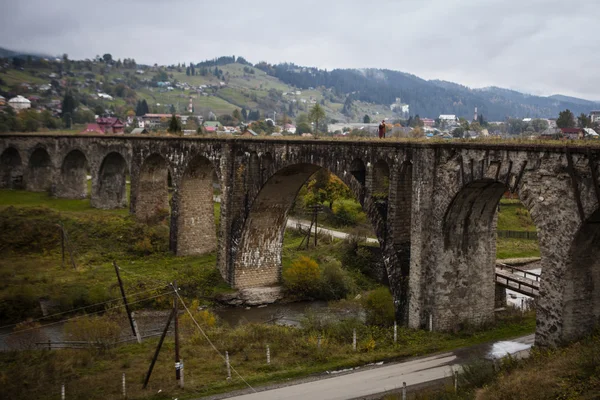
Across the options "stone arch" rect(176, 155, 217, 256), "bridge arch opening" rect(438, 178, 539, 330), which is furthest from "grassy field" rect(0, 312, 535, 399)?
"stone arch" rect(176, 155, 217, 256)

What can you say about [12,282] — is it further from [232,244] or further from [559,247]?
[559,247]

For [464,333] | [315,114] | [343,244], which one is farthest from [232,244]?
[464,333]

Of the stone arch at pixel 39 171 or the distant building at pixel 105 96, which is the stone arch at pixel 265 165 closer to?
the stone arch at pixel 39 171

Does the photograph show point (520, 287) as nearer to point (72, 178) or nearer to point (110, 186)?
point (110, 186)

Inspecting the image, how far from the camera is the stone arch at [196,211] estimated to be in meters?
36.5

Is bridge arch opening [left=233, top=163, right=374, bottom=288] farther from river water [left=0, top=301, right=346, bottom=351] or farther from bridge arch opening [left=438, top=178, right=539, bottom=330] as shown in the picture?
bridge arch opening [left=438, top=178, right=539, bottom=330]

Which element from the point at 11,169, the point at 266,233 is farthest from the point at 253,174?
the point at 11,169

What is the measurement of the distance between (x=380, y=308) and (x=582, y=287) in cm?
1001

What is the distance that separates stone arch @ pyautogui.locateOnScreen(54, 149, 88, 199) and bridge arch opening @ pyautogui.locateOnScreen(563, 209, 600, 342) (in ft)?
148

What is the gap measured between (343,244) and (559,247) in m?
24.3

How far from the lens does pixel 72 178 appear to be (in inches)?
2073

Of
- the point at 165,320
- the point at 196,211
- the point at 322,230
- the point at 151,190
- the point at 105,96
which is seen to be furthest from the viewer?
the point at 105,96

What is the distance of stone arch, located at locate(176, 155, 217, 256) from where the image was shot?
3647cm

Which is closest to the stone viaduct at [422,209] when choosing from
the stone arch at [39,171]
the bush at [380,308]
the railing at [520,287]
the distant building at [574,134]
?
the railing at [520,287]
